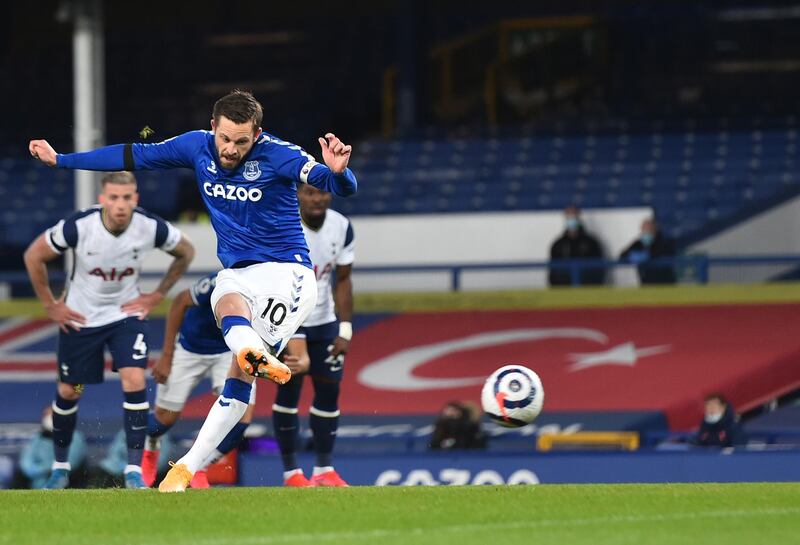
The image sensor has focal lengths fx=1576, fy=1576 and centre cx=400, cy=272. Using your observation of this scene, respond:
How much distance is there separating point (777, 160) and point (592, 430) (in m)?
6.92

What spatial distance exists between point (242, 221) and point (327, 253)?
248cm

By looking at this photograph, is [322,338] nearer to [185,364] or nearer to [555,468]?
[185,364]

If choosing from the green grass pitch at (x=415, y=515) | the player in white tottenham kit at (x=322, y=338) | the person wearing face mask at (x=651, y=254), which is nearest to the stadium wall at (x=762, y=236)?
the person wearing face mask at (x=651, y=254)

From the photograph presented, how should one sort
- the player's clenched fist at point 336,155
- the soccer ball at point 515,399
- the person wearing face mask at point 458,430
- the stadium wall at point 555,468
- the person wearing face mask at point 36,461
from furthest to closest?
the person wearing face mask at point 458,430, the person wearing face mask at point 36,461, the stadium wall at point 555,468, the soccer ball at point 515,399, the player's clenched fist at point 336,155

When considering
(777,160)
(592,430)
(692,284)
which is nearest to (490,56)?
(777,160)

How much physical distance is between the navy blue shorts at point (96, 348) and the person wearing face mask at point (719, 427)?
5.45m

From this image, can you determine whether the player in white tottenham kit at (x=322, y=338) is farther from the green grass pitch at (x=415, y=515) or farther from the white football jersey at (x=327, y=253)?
the green grass pitch at (x=415, y=515)

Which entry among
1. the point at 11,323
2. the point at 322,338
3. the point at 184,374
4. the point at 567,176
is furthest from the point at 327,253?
the point at 567,176

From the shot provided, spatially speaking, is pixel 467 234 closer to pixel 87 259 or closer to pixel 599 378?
pixel 599 378

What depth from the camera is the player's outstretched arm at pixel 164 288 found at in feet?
35.3

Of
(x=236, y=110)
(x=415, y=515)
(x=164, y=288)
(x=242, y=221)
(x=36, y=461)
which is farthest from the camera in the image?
(x=36, y=461)

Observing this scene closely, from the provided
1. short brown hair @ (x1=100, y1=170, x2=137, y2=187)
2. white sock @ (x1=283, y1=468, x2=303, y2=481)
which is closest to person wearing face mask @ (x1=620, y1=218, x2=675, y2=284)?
white sock @ (x1=283, y1=468, x2=303, y2=481)

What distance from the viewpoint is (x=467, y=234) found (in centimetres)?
2053

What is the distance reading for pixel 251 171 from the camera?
26.5ft
